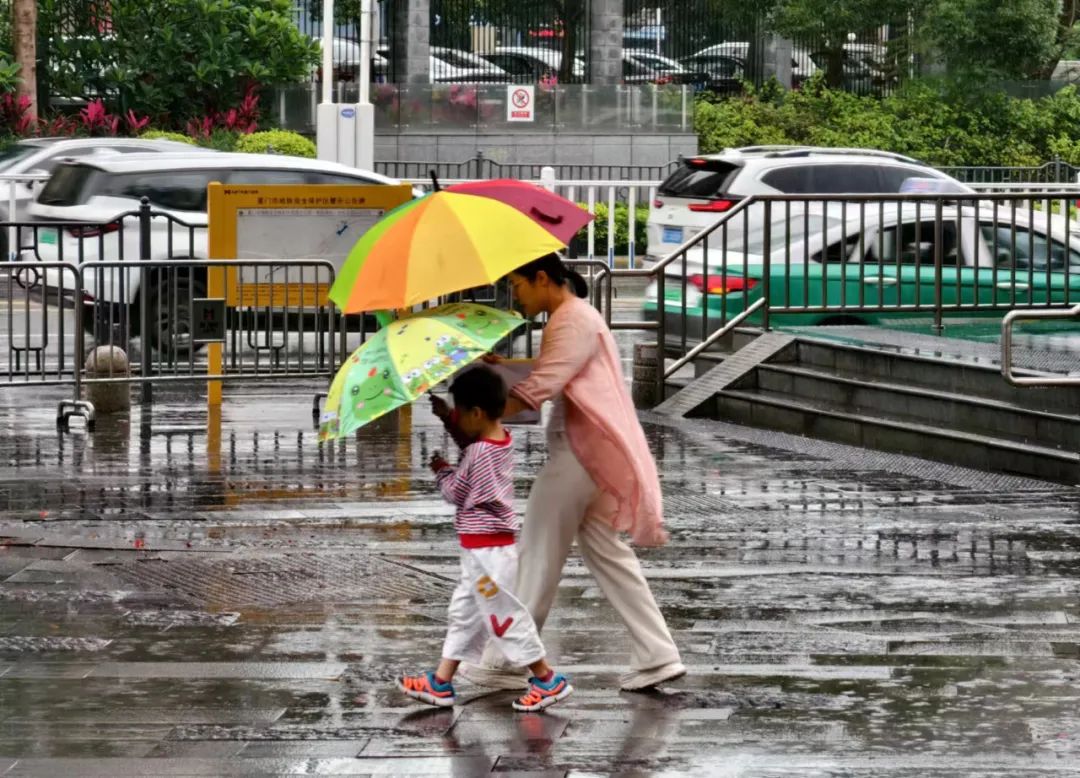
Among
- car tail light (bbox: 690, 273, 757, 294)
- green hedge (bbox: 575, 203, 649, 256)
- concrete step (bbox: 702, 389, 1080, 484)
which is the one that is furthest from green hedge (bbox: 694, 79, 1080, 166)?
concrete step (bbox: 702, 389, 1080, 484)

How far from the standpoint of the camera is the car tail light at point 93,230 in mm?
16734

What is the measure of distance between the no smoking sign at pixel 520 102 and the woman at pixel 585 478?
31.7m

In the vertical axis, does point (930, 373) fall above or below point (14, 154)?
below

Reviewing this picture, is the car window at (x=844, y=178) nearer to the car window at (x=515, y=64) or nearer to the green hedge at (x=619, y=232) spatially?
the green hedge at (x=619, y=232)

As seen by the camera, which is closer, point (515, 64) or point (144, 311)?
point (144, 311)

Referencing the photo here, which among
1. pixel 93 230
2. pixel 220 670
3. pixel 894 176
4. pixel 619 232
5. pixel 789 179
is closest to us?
pixel 220 670

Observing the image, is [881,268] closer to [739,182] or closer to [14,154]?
[739,182]

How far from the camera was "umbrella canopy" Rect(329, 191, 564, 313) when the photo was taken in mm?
7090

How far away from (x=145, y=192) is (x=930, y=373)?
8683mm

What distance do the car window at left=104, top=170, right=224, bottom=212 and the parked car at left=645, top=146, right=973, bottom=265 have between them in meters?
5.03

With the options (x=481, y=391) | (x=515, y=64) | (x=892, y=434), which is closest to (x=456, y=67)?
(x=515, y=64)

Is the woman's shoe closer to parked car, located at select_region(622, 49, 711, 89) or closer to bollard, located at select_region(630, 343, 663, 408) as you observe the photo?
bollard, located at select_region(630, 343, 663, 408)

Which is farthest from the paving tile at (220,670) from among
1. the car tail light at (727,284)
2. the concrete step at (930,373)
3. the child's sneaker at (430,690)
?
the car tail light at (727,284)

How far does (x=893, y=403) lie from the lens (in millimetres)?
14141
